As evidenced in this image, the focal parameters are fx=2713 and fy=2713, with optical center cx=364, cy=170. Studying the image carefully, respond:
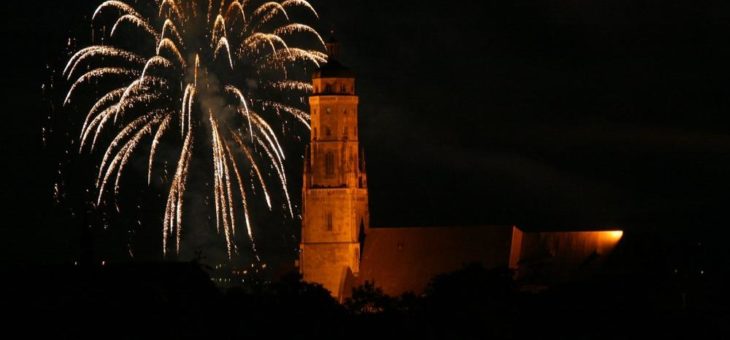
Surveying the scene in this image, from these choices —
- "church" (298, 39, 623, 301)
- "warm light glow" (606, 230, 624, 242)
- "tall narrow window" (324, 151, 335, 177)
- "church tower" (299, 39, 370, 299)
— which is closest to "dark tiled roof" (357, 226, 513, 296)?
"church" (298, 39, 623, 301)

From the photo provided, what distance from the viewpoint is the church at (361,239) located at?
11994 cm

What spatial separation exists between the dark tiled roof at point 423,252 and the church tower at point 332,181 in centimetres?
168

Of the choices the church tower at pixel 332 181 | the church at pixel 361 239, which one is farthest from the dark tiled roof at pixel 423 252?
the church tower at pixel 332 181

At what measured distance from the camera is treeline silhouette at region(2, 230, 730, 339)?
8012 cm

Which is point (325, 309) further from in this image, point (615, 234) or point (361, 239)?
point (615, 234)

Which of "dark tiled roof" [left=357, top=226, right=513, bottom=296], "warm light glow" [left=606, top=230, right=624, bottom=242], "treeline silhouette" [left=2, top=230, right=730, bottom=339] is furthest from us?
→ "warm light glow" [left=606, top=230, right=624, bottom=242]

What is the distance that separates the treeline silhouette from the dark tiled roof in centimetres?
424

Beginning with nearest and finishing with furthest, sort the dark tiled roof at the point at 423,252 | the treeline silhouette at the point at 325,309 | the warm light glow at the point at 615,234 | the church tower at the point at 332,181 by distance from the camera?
the treeline silhouette at the point at 325,309 < the church tower at the point at 332,181 < the dark tiled roof at the point at 423,252 < the warm light glow at the point at 615,234

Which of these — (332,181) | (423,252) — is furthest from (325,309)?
(423,252)

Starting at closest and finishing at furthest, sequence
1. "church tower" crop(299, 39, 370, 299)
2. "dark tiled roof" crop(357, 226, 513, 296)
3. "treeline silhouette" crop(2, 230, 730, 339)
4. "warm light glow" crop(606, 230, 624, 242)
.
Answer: "treeline silhouette" crop(2, 230, 730, 339)
"church tower" crop(299, 39, 370, 299)
"dark tiled roof" crop(357, 226, 513, 296)
"warm light glow" crop(606, 230, 624, 242)

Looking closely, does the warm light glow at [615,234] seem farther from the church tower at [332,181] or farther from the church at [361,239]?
the church tower at [332,181]

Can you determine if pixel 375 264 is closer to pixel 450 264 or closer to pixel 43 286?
pixel 450 264

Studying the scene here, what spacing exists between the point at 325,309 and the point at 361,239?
28762 millimetres

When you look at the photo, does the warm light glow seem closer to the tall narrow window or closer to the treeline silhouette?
the treeline silhouette
